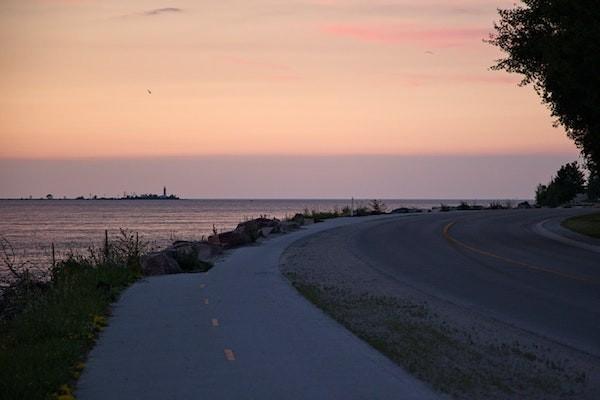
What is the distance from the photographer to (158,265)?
23781 mm

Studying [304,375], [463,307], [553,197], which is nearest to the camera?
[304,375]

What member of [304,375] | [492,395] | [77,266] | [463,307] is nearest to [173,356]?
[304,375]

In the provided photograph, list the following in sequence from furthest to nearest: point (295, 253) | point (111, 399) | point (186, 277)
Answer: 1. point (295, 253)
2. point (186, 277)
3. point (111, 399)

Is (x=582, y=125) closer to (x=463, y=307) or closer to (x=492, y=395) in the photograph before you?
(x=463, y=307)

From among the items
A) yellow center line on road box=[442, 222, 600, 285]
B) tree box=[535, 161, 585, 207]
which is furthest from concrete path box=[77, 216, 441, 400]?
tree box=[535, 161, 585, 207]

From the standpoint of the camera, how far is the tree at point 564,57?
2806 cm

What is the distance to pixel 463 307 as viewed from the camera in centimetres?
1733

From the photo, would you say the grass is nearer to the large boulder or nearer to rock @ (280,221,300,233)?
the large boulder

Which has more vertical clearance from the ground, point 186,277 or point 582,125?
point 582,125

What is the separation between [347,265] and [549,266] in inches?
224

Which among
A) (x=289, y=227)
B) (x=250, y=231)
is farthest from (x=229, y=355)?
(x=289, y=227)

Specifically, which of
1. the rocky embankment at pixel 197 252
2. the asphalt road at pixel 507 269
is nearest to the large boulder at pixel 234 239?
the rocky embankment at pixel 197 252

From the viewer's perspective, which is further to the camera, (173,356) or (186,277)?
(186,277)

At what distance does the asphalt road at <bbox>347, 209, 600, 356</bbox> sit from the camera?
1588 centimetres
